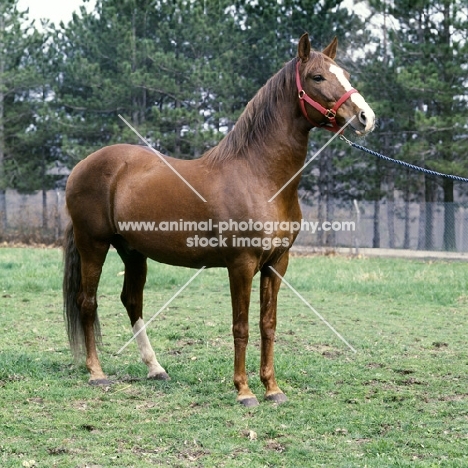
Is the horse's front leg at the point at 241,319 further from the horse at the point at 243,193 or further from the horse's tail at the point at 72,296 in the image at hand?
the horse's tail at the point at 72,296

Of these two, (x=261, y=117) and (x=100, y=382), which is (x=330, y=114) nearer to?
(x=261, y=117)

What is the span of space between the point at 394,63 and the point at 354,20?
7.80 feet

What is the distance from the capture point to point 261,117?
4383 millimetres

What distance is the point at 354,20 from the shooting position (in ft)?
71.0

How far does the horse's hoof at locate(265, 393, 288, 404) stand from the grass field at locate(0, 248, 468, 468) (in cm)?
6

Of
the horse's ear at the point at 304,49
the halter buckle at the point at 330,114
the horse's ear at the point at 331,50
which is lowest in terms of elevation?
the halter buckle at the point at 330,114

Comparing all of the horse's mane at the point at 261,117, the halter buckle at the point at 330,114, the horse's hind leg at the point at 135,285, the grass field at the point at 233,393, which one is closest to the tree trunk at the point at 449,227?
the grass field at the point at 233,393

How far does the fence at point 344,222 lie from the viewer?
20141 millimetres

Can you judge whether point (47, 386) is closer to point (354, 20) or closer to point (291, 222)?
point (291, 222)

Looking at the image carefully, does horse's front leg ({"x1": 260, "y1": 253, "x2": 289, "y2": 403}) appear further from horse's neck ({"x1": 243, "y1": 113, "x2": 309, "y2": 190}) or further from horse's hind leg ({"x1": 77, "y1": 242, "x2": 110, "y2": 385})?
horse's hind leg ({"x1": 77, "y1": 242, "x2": 110, "y2": 385})

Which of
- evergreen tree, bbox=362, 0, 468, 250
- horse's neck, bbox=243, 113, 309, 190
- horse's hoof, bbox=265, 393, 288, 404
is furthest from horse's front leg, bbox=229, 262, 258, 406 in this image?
evergreen tree, bbox=362, 0, 468, 250

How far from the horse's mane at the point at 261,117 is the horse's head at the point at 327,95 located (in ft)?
0.41

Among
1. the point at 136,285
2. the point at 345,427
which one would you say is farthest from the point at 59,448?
the point at 136,285

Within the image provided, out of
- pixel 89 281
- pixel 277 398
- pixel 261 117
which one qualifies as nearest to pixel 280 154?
pixel 261 117
